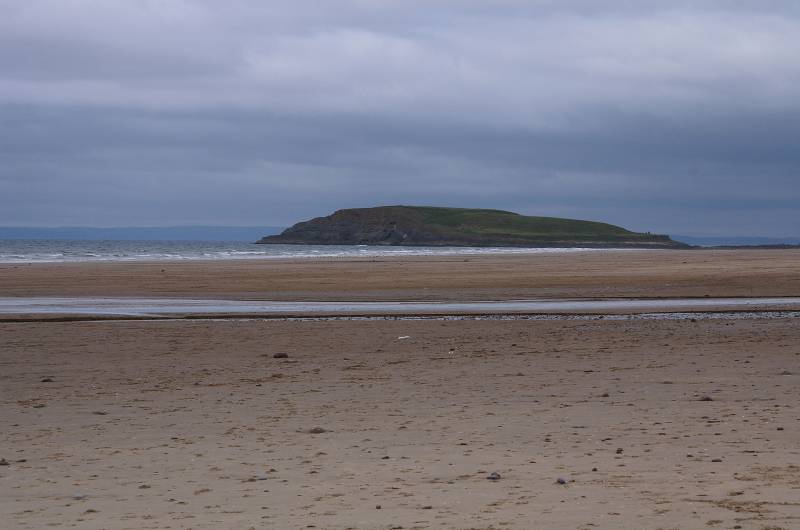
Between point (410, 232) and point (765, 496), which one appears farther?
point (410, 232)

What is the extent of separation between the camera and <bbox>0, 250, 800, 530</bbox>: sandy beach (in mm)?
7352

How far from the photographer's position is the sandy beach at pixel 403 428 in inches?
289

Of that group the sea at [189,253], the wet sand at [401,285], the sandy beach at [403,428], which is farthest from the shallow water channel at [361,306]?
the sea at [189,253]

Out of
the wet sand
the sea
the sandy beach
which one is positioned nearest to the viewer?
the sandy beach

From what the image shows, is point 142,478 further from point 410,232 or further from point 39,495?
point 410,232

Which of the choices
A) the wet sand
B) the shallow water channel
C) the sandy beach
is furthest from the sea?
the sandy beach

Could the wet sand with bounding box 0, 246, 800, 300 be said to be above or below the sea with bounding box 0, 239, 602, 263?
below

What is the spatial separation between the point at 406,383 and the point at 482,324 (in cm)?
957

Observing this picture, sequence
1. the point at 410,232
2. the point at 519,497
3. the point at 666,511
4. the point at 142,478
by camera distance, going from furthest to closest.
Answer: the point at 410,232
the point at 142,478
the point at 519,497
the point at 666,511

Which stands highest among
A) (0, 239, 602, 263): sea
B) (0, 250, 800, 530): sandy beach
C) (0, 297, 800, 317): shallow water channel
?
(0, 239, 602, 263): sea

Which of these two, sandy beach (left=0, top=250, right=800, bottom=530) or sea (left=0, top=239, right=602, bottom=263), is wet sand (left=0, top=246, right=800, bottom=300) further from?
sea (left=0, top=239, right=602, bottom=263)

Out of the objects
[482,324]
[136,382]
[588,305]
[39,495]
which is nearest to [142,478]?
[39,495]

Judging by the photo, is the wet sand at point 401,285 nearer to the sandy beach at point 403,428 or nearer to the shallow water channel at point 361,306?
the shallow water channel at point 361,306

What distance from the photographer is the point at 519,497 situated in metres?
7.59
